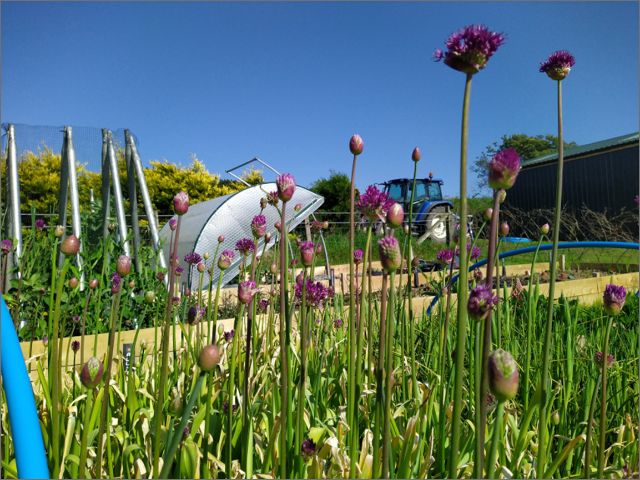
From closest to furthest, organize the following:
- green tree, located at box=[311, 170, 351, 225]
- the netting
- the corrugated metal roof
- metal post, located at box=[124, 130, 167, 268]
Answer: metal post, located at box=[124, 130, 167, 268] → the netting → the corrugated metal roof → green tree, located at box=[311, 170, 351, 225]

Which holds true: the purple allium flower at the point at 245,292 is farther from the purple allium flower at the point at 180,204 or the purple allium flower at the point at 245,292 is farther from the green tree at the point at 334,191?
the green tree at the point at 334,191

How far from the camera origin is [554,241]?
0.77m

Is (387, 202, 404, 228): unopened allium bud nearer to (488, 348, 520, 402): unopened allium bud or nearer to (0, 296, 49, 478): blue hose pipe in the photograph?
(488, 348, 520, 402): unopened allium bud

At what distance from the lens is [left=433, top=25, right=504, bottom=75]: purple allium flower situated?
572 millimetres

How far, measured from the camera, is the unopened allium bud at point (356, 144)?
2.98 ft

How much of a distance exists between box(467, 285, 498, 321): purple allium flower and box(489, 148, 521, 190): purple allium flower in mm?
120

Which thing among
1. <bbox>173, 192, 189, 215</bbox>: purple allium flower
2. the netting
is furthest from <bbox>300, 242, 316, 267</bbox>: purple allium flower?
the netting

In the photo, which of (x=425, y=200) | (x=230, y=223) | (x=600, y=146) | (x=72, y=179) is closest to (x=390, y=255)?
(x=72, y=179)

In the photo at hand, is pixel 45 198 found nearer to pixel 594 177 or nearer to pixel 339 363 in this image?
pixel 339 363

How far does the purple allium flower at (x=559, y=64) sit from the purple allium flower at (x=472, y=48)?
1.28 feet

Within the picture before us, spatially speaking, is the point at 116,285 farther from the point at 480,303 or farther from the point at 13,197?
the point at 13,197

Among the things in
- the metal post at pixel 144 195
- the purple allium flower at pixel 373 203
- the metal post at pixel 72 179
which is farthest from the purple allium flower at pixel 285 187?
the metal post at pixel 144 195

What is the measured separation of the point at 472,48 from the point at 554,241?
1.16ft

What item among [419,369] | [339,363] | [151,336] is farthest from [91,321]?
[419,369]
